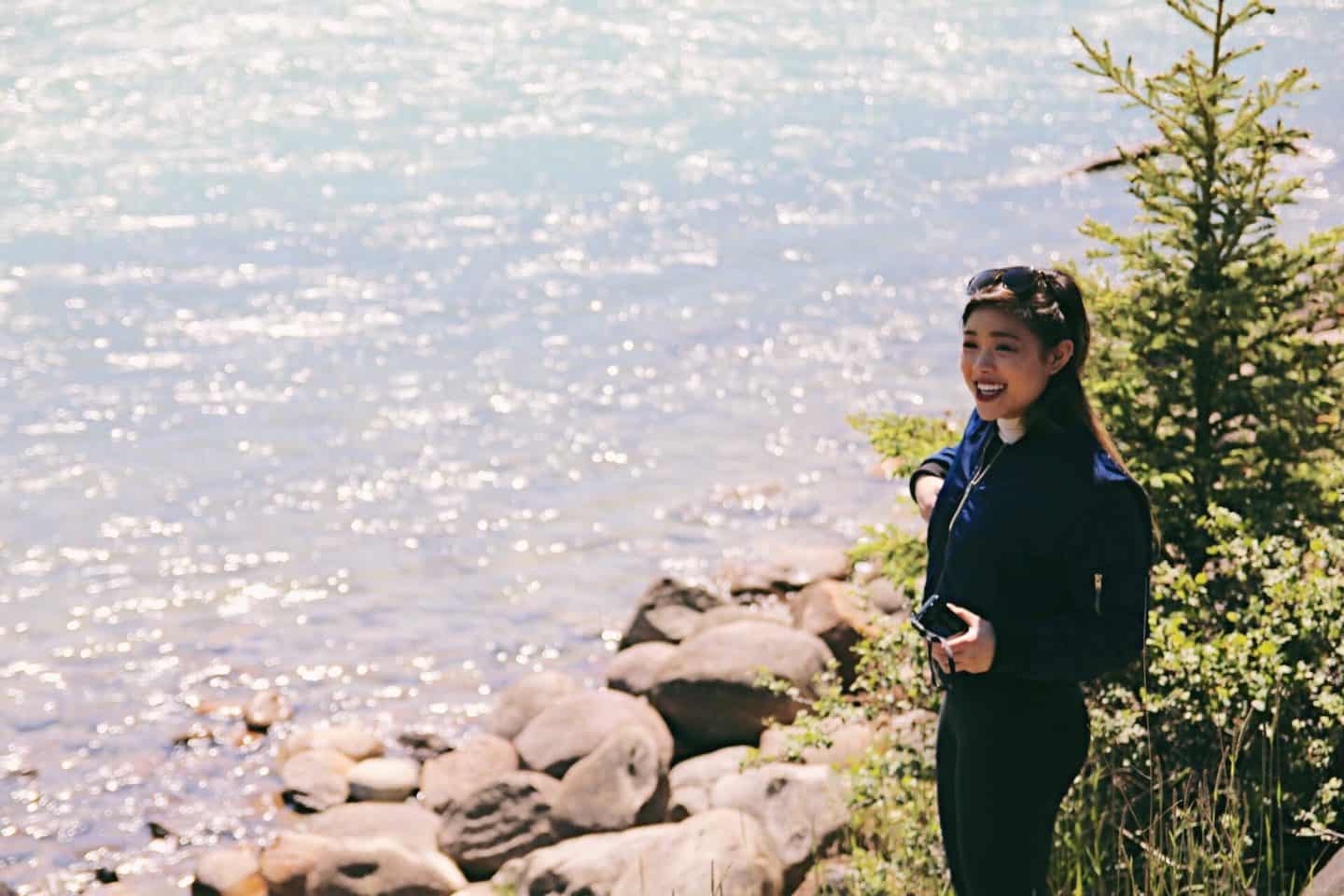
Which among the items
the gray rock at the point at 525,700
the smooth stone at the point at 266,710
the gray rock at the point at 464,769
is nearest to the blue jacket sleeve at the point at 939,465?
the gray rock at the point at 464,769

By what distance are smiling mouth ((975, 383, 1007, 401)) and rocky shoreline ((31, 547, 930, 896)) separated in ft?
8.12

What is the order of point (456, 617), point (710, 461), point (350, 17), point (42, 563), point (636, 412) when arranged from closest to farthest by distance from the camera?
point (456, 617), point (42, 563), point (710, 461), point (636, 412), point (350, 17)

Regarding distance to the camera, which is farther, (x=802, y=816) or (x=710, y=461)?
(x=710, y=461)

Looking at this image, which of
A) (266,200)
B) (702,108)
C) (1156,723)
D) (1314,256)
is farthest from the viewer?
(702,108)

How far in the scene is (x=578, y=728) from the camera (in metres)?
8.10

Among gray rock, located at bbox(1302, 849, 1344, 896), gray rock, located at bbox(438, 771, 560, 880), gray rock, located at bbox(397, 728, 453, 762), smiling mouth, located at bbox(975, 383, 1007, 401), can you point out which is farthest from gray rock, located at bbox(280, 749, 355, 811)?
smiling mouth, located at bbox(975, 383, 1007, 401)

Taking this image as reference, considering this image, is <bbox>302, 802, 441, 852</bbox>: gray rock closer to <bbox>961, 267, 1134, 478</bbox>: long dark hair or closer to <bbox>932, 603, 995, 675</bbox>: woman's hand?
<bbox>932, 603, 995, 675</bbox>: woman's hand

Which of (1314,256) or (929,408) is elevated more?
(1314,256)

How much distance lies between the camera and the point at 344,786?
8258mm

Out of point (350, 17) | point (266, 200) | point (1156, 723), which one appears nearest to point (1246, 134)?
point (1156, 723)

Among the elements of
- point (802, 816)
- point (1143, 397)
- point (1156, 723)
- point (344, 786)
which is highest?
point (1143, 397)

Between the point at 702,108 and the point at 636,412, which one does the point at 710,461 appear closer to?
the point at 636,412

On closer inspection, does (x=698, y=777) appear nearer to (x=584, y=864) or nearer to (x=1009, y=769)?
(x=584, y=864)

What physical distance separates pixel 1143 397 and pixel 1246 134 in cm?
102
